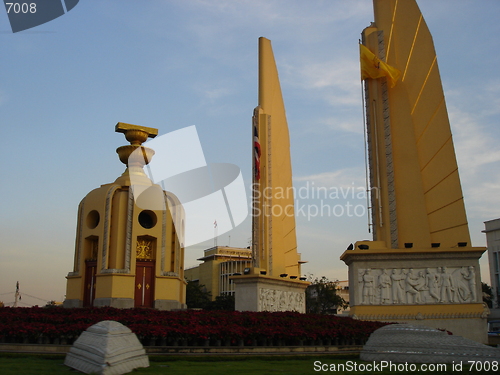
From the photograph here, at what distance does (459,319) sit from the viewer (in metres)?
15.2

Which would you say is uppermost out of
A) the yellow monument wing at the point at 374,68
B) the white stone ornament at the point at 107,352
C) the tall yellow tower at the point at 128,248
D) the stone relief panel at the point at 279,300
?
the yellow monument wing at the point at 374,68

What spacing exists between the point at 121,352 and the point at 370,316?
34.7ft

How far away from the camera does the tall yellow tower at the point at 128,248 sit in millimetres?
21609

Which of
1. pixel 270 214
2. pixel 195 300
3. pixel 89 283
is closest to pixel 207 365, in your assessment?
pixel 89 283

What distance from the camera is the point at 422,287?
50.9 feet

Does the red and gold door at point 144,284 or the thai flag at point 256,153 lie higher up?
the thai flag at point 256,153

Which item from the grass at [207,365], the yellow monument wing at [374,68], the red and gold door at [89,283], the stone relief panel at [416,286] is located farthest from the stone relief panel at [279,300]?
the grass at [207,365]

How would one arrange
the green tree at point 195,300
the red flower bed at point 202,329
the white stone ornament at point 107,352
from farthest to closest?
the green tree at point 195,300 → the red flower bed at point 202,329 → the white stone ornament at point 107,352

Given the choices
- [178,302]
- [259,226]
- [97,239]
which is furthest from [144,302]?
[259,226]

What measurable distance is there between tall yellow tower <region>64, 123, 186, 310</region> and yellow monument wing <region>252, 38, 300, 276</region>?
4.12m

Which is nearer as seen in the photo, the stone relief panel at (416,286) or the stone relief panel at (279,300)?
the stone relief panel at (416,286)

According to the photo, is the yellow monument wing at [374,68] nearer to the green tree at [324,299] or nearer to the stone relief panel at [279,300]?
the stone relief panel at [279,300]

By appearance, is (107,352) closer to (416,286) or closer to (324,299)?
(416,286)

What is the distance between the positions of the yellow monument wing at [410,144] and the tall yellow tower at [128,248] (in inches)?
401
